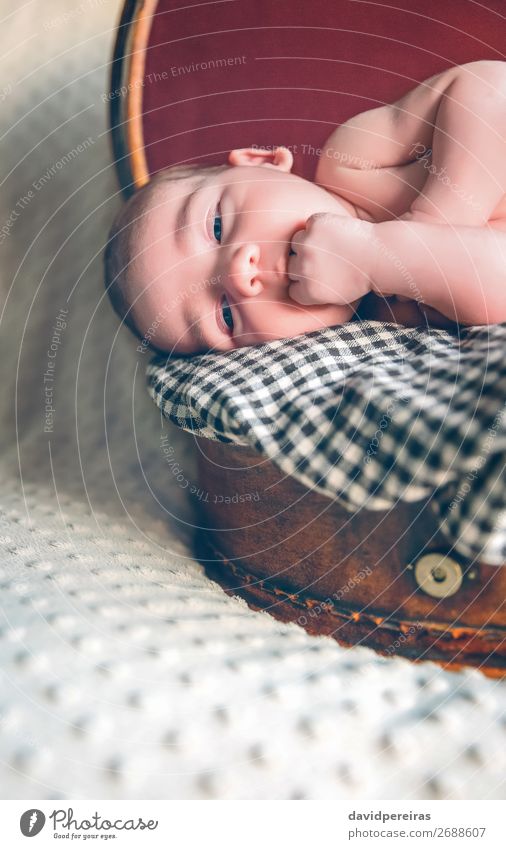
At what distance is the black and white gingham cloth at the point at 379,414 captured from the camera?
0.32 m

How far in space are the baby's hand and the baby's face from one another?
0.06 feet

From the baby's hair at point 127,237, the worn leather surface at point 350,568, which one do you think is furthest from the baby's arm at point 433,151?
the worn leather surface at point 350,568

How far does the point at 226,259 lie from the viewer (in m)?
0.48

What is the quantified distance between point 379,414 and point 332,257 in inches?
6.4

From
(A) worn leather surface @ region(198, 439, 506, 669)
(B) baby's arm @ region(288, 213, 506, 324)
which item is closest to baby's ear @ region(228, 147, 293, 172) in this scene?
(B) baby's arm @ region(288, 213, 506, 324)

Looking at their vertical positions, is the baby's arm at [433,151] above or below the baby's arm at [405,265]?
above

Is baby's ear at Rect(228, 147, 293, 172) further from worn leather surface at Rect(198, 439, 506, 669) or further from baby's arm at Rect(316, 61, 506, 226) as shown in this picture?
worn leather surface at Rect(198, 439, 506, 669)

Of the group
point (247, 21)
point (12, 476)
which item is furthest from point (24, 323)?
point (247, 21)

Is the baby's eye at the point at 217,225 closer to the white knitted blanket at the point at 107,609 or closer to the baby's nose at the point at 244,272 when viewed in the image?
the baby's nose at the point at 244,272

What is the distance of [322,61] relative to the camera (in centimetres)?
62

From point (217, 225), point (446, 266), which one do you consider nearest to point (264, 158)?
point (217, 225)

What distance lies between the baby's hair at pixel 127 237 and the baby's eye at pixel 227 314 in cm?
8

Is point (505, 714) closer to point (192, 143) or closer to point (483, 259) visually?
point (483, 259)

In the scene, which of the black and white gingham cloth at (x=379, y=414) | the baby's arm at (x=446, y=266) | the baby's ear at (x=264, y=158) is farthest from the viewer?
the baby's ear at (x=264, y=158)
